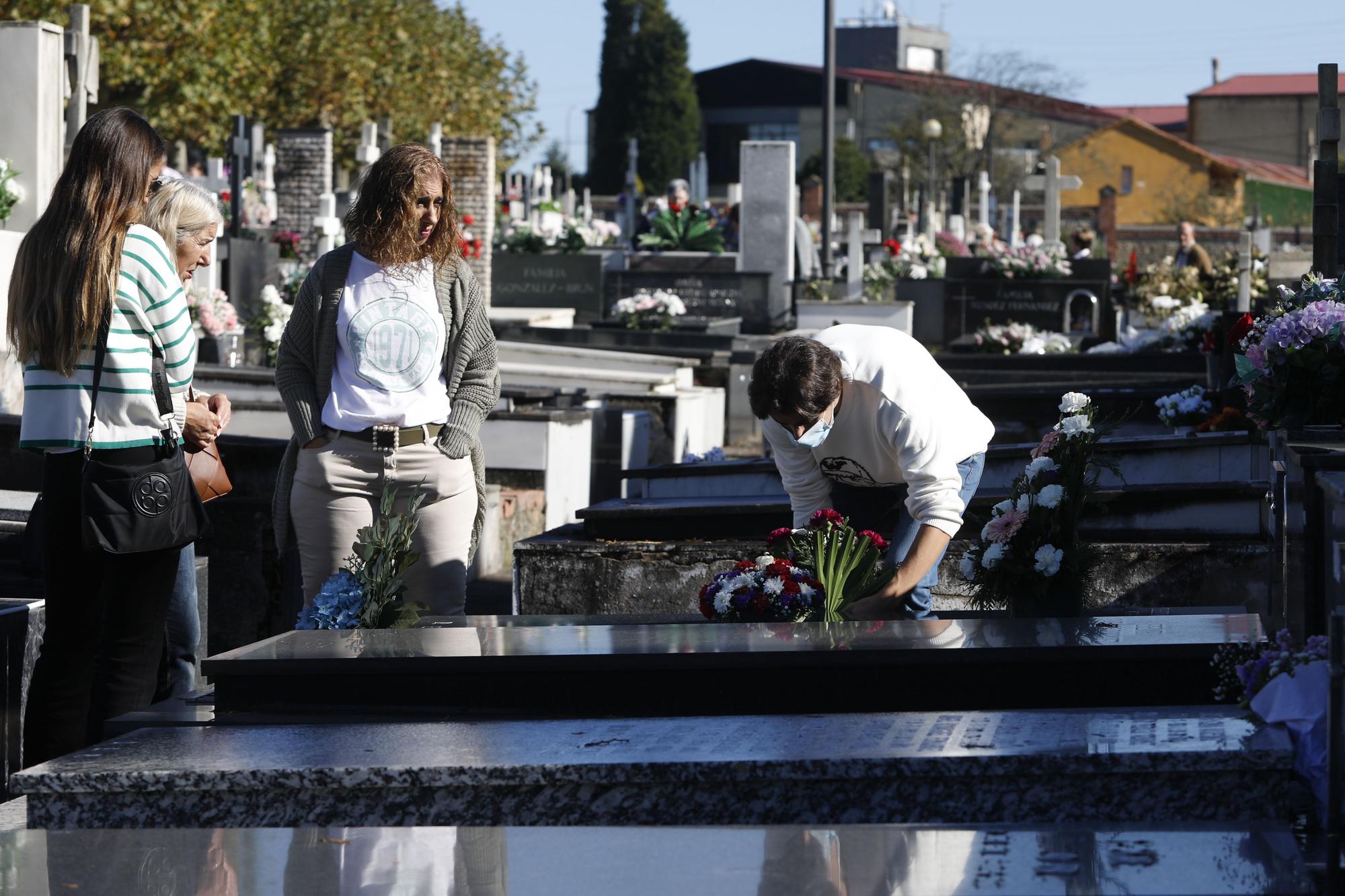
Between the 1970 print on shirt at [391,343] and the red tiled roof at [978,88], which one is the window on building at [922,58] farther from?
the 1970 print on shirt at [391,343]

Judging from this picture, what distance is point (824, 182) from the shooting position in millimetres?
17906

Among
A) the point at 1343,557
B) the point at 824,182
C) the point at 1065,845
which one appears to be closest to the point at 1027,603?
the point at 1343,557

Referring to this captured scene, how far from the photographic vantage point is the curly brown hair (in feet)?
13.6

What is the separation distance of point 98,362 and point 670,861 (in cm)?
175

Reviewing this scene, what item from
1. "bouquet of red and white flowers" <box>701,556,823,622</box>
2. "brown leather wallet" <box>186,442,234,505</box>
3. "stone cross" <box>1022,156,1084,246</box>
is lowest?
"bouquet of red and white flowers" <box>701,556,823,622</box>

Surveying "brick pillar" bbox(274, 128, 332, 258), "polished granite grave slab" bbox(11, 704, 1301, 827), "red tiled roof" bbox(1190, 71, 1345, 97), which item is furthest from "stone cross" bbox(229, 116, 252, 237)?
"red tiled roof" bbox(1190, 71, 1345, 97)

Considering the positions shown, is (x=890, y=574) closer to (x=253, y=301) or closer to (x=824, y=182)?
(x=253, y=301)

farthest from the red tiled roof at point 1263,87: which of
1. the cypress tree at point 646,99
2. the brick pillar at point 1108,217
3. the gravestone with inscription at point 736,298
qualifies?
the gravestone with inscription at point 736,298

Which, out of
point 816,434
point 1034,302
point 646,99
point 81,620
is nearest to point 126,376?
point 81,620

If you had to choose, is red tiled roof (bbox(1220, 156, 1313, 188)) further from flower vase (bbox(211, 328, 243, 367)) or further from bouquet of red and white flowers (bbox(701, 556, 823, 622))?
bouquet of red and white flowers (bbox(701, 556, 823, 622))

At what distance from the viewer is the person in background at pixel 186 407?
3.91 metres

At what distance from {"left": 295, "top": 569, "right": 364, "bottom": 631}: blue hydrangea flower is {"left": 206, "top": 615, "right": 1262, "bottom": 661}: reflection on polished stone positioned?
10 centimetres

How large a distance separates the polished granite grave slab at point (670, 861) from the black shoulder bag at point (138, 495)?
741 mm

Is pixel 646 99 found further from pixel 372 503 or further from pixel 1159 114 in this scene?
pixel 372 503
